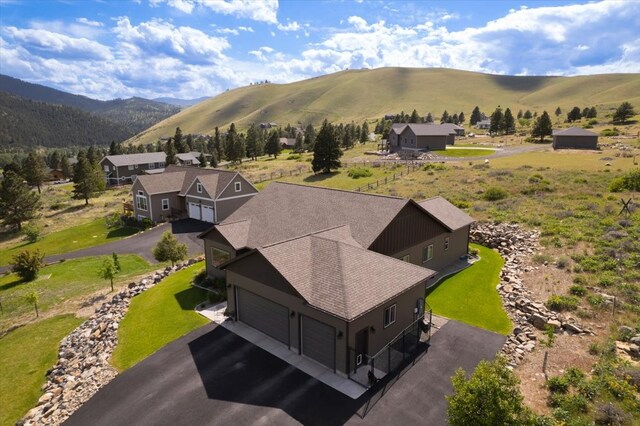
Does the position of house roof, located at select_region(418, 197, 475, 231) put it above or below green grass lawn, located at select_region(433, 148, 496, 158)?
below

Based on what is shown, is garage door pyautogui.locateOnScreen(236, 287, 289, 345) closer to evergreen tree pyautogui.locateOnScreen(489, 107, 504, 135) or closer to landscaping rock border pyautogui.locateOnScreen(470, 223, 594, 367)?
landscaping rock border pyautogui.locateOnScreen(470, 223, 594, 367)

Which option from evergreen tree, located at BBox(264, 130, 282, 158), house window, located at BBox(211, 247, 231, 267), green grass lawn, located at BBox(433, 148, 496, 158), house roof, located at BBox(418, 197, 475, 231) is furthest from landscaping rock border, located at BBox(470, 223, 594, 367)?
evergreen tree, located at BBox(264, 130, 282, 158)

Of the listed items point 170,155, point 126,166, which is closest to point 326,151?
point 170,155

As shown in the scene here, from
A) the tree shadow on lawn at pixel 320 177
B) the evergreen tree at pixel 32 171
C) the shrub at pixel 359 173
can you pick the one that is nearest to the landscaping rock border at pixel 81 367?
the tree shadow on lawn at pixel 320 177

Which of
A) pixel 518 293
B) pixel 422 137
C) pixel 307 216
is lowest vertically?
pixel 518 293

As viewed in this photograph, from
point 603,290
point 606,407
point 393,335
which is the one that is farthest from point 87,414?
point 603,290

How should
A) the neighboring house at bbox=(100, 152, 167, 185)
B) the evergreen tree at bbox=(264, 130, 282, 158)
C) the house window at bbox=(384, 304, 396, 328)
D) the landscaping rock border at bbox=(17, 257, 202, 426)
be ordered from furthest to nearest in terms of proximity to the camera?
the evergreen tree at bbox=(264, 130, 282, 158), the neighboring house at bbox=(100, 152, 167, 185), the house window at bbox=(384, 304, 396, 328), the landscaping rock border at bbox=(17, 257, 202, 426)

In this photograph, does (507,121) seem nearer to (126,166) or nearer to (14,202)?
(126,166)
